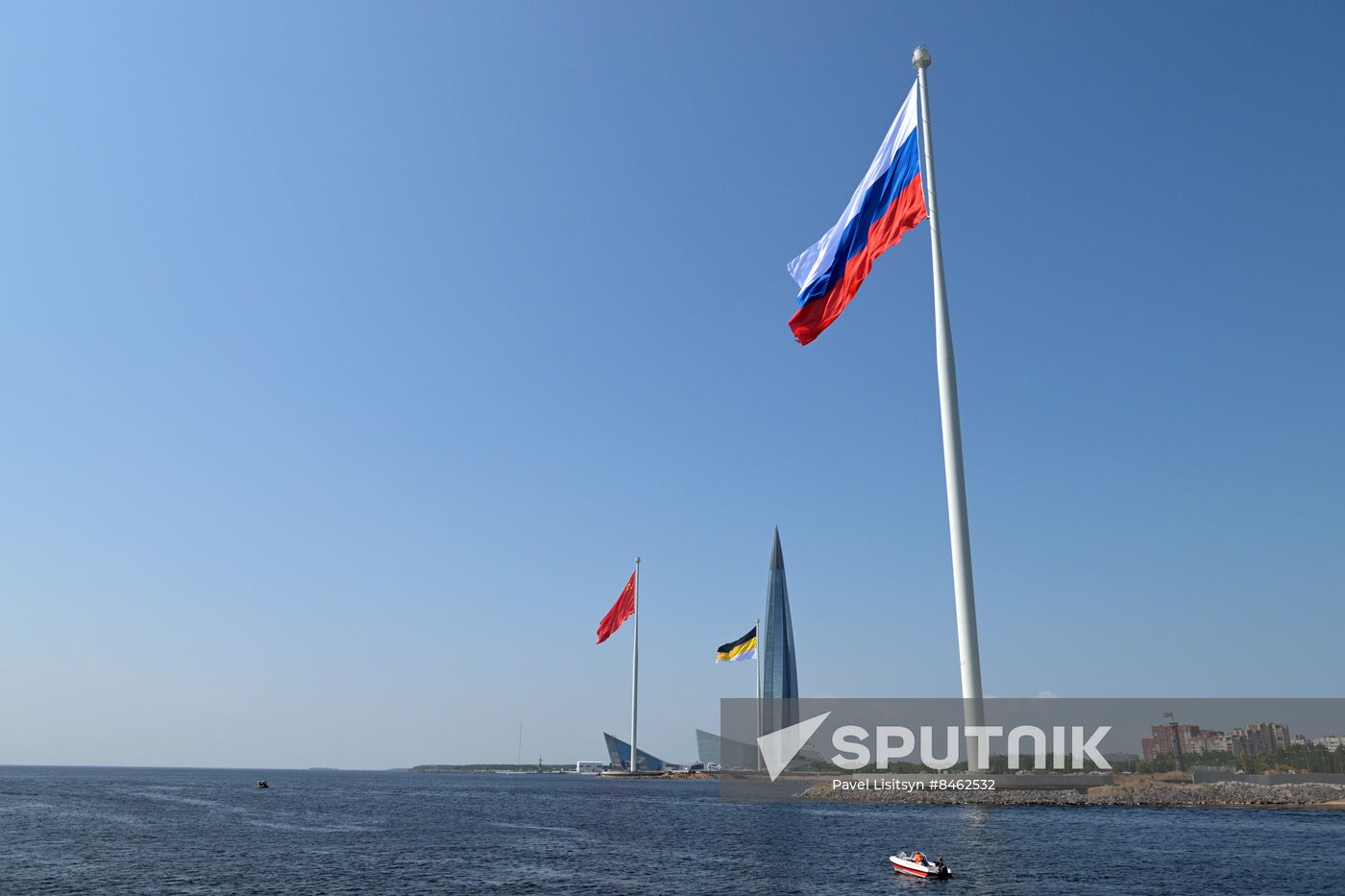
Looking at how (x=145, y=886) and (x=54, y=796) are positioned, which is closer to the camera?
(x=145, y=886)

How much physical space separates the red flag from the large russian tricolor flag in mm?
111065

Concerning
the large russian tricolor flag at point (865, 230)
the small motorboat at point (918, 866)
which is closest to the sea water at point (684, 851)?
the small motorboat at point (918, 866)

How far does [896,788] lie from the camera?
93.0 metres

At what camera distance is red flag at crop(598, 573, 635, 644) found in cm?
15425

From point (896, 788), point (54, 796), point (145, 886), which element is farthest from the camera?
point (54, 796)

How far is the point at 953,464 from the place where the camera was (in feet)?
159

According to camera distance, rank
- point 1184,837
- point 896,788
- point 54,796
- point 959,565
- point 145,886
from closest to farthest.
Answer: point 959,565
point 145,886
point 1184,837
point 896,788
point 54,796

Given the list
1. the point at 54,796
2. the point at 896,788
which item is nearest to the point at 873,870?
the point at 896,788

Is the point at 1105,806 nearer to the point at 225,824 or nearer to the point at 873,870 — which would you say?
the point at 873,870

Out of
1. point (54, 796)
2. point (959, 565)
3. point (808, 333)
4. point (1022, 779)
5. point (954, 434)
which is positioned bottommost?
point (54, 796)

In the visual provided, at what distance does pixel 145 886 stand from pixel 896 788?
69.3m

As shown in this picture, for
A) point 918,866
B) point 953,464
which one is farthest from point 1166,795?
point 953,464

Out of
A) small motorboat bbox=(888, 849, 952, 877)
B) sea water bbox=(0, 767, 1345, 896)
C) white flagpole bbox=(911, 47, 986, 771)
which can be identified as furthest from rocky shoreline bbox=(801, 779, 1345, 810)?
white flagpole bbox=(911, 47, 986, 771)

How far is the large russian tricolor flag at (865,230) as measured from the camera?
47.7m
